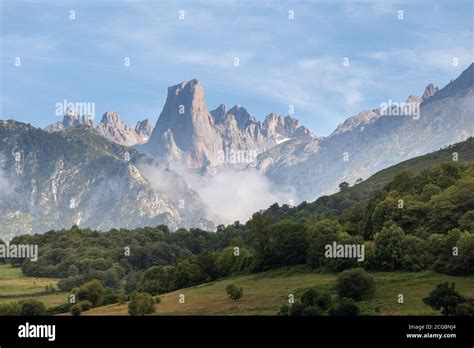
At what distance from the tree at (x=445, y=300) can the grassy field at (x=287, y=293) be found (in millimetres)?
1260

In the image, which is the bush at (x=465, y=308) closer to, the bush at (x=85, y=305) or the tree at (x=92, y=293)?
the bush at (x=85, y=305)

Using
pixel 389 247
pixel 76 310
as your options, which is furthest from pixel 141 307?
pixel 389 247

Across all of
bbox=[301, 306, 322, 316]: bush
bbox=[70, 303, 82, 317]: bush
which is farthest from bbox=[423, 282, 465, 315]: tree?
bbox=[70, 303, 82, 317]: bush

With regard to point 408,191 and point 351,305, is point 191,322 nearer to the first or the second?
point 351,305

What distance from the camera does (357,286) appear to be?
98.1m

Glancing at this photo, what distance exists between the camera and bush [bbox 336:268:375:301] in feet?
319

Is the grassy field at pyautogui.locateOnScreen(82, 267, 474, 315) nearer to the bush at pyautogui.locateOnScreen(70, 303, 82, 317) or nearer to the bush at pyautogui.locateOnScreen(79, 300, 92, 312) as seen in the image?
the bush at pyautogui.locateOnScreen(70, 303, 82, 317)

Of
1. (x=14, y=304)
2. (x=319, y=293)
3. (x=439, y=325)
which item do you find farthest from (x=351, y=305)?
(x=14, y=304)

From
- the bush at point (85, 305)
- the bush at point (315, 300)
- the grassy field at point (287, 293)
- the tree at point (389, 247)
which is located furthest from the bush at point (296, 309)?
the bush at point (85, 305)

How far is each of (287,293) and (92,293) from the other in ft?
166

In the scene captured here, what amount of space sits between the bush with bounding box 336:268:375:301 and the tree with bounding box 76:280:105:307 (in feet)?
189

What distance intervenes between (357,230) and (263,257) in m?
29.2

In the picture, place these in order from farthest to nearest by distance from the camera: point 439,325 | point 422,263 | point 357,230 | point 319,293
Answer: point 357,230, point 422,263, point 319,293, point 439,325

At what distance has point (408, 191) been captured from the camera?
180 meters
